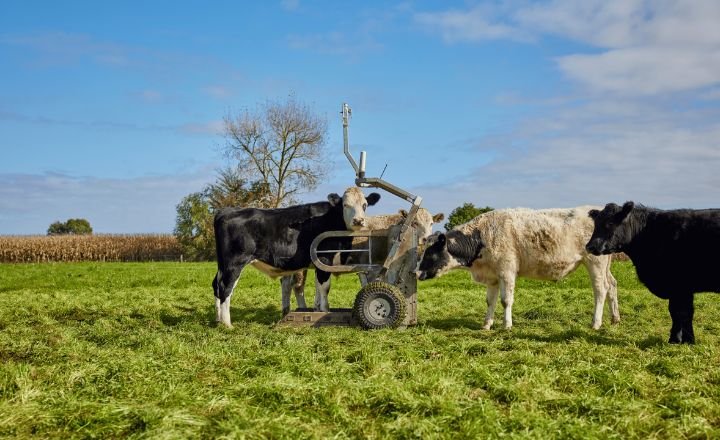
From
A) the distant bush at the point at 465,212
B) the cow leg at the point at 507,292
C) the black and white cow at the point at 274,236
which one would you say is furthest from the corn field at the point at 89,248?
the cow leg at the point at 507,292

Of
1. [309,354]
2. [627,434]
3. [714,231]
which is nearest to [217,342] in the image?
[309,354]

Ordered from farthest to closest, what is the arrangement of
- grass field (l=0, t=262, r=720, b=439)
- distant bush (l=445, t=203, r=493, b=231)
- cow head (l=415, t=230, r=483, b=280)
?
distant bush (l=445, t=203, r=493, b=231) < cow head (l=415, t=230, r=483, b=280) < grass field (l=0, t=262, r=720, b=439)

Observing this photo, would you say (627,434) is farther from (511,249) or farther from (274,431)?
(511,249)

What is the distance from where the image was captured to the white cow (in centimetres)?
1171

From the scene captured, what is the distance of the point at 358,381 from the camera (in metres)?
6.69

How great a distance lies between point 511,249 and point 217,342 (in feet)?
17.1

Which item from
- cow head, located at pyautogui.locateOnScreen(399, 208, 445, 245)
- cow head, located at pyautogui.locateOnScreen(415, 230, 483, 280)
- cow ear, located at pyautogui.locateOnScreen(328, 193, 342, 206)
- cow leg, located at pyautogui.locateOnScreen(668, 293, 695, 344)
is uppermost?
cow ear, located at pyautogui.locateOnScreen(328, 193, 342, 206)

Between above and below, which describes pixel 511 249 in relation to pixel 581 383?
above

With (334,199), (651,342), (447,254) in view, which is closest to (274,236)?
(334,199)

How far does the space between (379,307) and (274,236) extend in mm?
2483

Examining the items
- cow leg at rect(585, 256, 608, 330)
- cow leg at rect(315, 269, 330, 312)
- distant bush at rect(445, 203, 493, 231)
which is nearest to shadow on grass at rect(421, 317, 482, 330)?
cow leg at rect(315, 269, 330, 312)

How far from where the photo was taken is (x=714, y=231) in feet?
30.8

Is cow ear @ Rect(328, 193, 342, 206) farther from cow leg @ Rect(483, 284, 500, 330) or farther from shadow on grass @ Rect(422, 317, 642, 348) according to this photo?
cow leg @ Rect(483, 284, 500, 330)

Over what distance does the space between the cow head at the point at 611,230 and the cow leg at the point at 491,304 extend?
2.08 m
